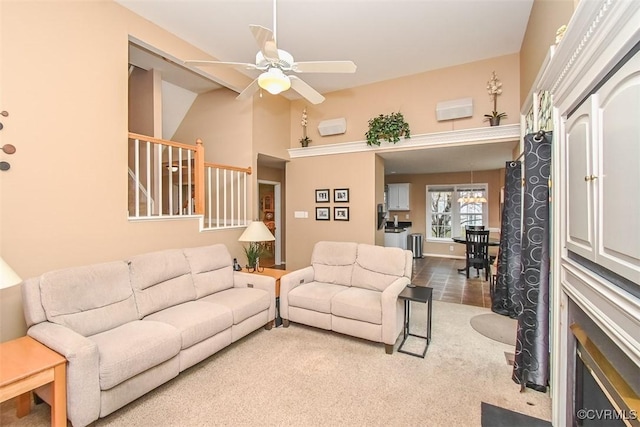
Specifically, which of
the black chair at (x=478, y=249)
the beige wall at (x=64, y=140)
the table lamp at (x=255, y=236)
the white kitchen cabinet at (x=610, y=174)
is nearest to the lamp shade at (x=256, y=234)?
the table lamp at (x=255, y=236)

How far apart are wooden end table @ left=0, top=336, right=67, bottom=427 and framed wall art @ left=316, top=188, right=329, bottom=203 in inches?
161

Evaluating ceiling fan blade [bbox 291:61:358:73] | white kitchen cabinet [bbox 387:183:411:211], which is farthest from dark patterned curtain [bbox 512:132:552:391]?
white kitchen cabinet [bbox 387:183:411:211]

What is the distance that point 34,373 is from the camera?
5.35 ft

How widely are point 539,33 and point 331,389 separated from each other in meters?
3.69

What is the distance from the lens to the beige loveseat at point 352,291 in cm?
290

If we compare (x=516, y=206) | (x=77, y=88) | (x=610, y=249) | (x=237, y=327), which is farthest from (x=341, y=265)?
(x=77, y=88)

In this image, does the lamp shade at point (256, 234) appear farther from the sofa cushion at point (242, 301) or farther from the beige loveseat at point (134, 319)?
the sofa cushion at point (242, 301)

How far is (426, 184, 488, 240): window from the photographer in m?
8.01

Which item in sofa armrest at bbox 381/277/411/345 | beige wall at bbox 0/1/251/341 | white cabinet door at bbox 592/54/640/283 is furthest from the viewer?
sofa armrest at bbox 381/277/411/345

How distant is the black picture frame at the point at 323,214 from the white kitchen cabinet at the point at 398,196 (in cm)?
402

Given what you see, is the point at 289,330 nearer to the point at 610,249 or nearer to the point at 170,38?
the point at 610,249

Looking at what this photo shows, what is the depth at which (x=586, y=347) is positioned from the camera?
140cm

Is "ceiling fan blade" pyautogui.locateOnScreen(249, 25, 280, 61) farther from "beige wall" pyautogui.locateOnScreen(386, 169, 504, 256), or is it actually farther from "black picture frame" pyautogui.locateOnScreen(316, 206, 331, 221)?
"beige wall" pyautogui.locateOnScreen(386, 169, 504, 256)

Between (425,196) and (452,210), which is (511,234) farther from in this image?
(425,196)
